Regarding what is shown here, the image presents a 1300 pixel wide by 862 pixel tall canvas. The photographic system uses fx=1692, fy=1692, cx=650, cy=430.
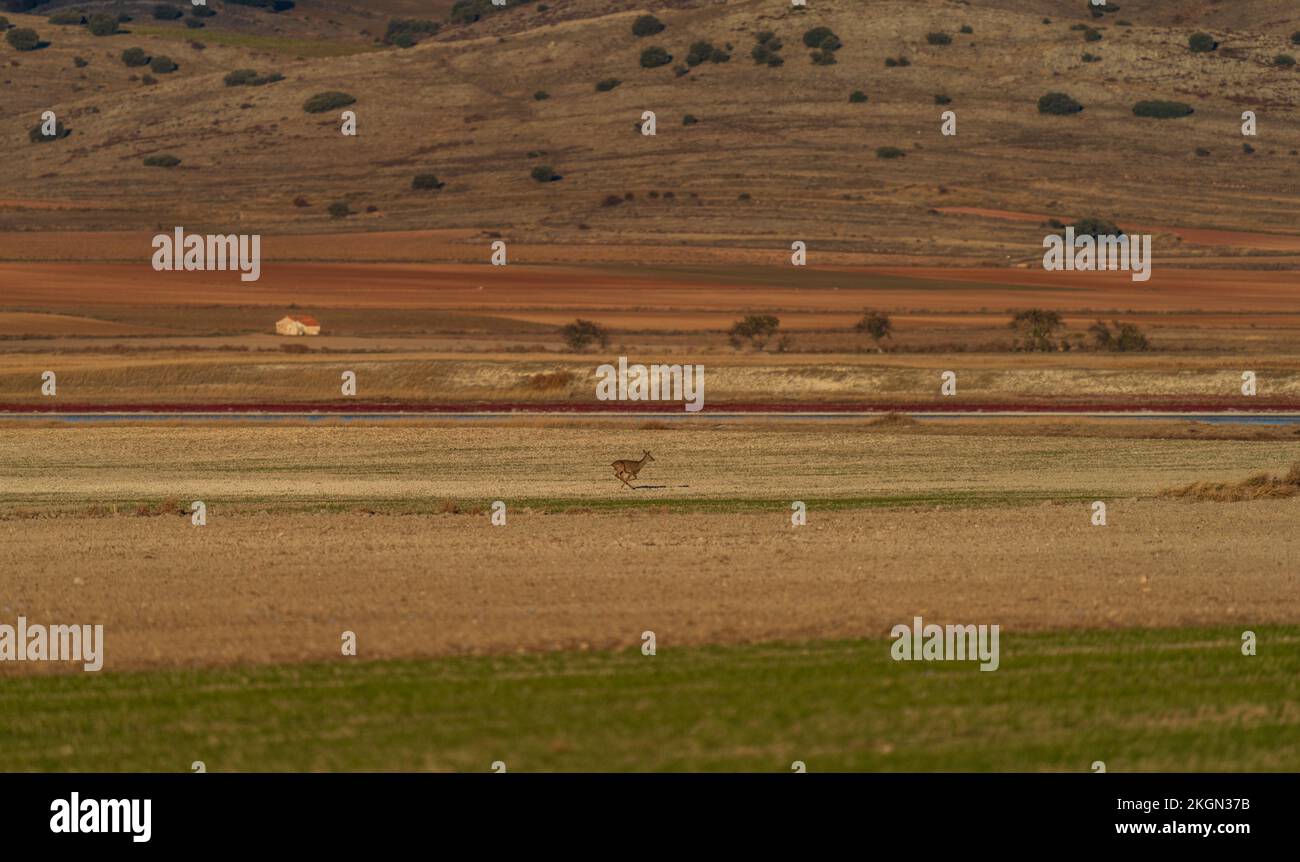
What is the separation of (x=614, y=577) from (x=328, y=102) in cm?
16123

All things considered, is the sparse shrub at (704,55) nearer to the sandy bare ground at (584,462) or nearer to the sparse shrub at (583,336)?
the sparse shrub at (583,336)

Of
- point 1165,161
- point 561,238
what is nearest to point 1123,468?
point 561,238

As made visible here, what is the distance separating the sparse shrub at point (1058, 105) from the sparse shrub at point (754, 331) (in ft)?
316

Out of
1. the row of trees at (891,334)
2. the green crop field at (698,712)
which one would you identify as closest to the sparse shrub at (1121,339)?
the row of trees at (891,334)

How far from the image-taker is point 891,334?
7662 cm

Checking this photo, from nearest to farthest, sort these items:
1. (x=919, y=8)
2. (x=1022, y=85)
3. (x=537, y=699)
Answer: (x=537, y=699) → (x=1022, y=85) → (x=919, y=8)

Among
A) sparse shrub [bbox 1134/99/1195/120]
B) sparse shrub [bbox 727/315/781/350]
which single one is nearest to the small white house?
sparse shrub [bbox 727/315/781/350]

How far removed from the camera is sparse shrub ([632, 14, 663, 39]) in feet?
618

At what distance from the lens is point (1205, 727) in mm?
13555

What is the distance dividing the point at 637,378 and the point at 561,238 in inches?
2589

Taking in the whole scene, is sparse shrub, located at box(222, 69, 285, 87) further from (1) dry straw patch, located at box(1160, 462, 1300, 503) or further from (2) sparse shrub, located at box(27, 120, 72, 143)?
(1) dry straw patch, located at box(1160, 462, 1300, 503)

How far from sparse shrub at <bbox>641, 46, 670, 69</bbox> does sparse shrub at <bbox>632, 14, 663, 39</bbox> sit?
29.5 ft
